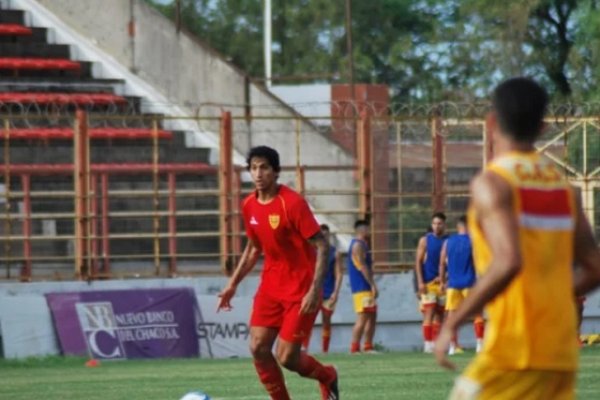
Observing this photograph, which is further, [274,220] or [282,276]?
[282,276]

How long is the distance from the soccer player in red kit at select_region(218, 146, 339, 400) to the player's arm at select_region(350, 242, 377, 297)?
1347 cm

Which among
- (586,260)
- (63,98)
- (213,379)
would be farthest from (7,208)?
(586,260)

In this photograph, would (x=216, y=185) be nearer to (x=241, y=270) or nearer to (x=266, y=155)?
(x=241, y=270)

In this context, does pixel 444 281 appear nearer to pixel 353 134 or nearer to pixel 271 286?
pixel 353 134

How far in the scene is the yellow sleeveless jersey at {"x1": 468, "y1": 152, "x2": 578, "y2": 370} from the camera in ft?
25.0

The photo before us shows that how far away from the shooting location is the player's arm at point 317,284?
14.2 m

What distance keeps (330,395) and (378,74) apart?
5114 cm

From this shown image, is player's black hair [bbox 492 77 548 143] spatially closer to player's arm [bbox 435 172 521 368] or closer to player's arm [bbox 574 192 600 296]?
player's arm [bbox 435 172 521 368]

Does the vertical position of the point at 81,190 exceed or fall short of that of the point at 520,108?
it falls short

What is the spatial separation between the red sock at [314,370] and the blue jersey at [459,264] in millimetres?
12923

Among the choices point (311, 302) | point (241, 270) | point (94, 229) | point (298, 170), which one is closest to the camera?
point (311, 302)

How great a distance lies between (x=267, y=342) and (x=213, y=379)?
20.1 ft

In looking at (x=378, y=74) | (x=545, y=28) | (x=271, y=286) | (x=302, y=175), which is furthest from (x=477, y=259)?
(x=378, y=74)

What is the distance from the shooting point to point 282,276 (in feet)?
47.5
